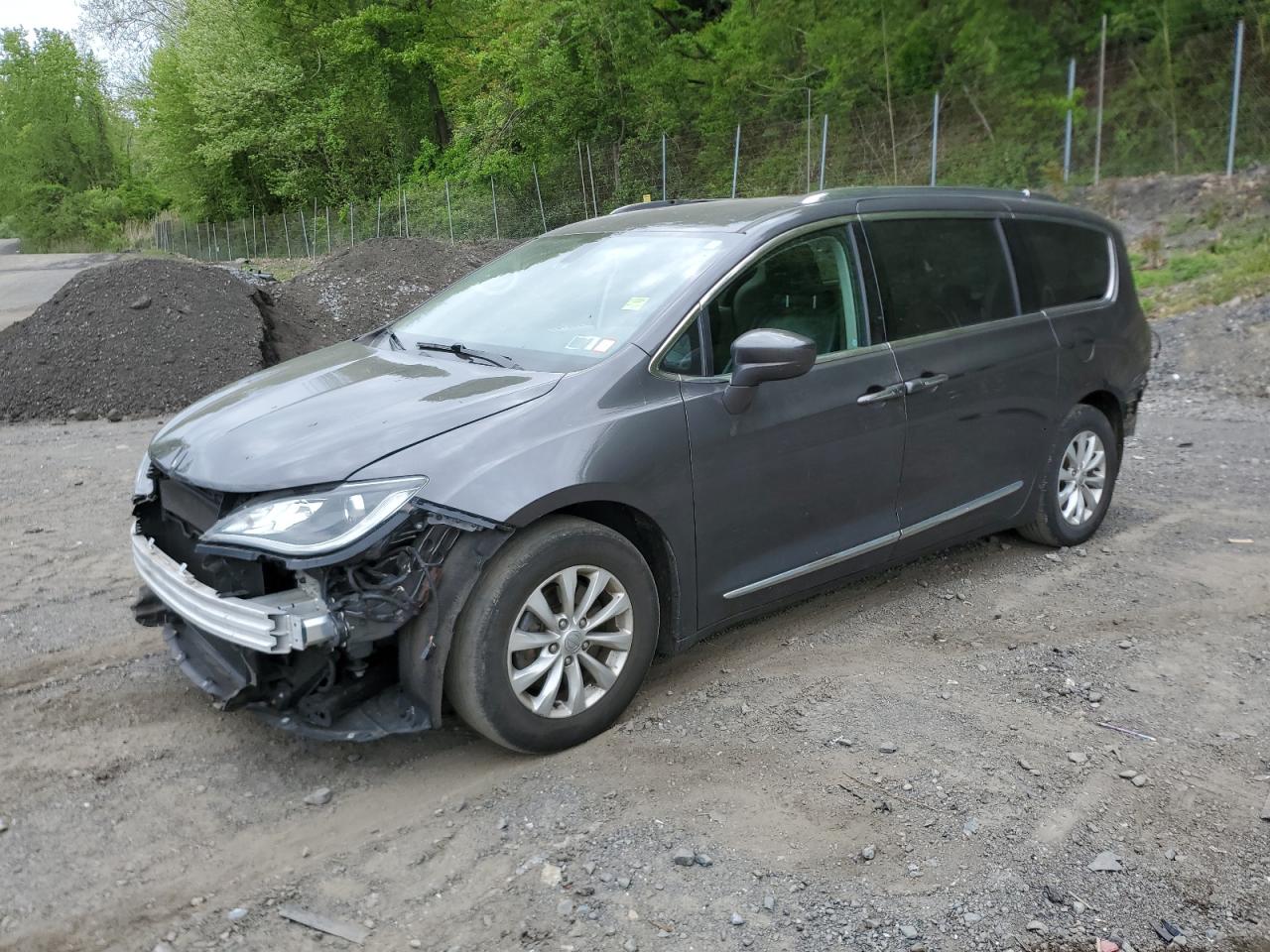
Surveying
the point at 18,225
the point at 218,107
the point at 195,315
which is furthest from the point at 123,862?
the point at 18,225

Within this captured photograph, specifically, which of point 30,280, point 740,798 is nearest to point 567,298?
point 740,798

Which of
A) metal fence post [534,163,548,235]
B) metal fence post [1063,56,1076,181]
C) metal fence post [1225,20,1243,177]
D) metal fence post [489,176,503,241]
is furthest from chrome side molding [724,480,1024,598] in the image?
metal fence post [489,176,503,241]

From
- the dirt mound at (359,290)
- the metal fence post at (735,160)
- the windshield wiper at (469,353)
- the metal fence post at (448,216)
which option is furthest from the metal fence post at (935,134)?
the windshield wiper at (469,353)

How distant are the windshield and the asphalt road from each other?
1832 centimetres

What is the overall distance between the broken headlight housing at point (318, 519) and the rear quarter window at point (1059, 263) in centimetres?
340

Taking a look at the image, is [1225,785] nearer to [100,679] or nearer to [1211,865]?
[1211,865]

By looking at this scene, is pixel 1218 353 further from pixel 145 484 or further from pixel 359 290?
pixel 359 290

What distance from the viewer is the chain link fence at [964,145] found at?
1752 centimetres

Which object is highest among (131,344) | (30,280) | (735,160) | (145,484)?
(735,160)

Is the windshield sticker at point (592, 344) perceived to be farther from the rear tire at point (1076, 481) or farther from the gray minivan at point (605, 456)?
the rear tire at point (1076, 481)

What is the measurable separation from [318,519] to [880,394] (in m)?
2.35

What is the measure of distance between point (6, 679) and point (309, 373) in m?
1.71

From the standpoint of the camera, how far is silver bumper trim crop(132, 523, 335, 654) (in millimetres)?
3227

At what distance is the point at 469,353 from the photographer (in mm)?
4344
